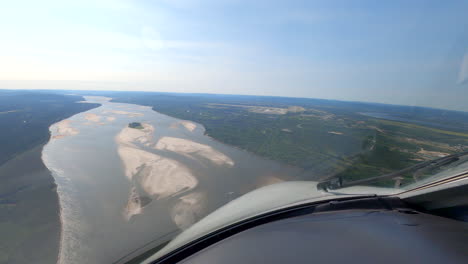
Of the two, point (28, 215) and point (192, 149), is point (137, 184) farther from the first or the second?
point (192, 149)

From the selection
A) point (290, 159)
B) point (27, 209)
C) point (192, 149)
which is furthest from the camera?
point (192, 149)

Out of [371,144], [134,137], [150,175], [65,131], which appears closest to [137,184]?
[150,175]

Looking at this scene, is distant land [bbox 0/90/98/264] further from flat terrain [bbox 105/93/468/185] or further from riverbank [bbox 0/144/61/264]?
flat terrain [bbox 105/93/468/185]

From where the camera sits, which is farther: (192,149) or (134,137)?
(134,137)

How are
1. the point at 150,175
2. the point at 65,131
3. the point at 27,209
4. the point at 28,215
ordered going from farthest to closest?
the point at 65,131, the point at 150,175, the point at 27,209, the point at 28,215

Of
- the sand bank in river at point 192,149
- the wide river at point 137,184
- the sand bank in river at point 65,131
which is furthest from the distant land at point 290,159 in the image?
the sand bank in river at point 65,131

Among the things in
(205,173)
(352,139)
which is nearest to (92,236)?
(205,173)

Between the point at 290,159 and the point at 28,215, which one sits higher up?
the point at 290,159

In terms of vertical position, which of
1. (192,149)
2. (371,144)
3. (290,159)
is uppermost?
(371,144)

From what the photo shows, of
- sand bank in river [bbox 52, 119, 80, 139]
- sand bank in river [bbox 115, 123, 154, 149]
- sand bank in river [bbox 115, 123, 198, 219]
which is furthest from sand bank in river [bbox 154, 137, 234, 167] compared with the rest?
sand bank in river [bbox 52, 119, 80, 139]
